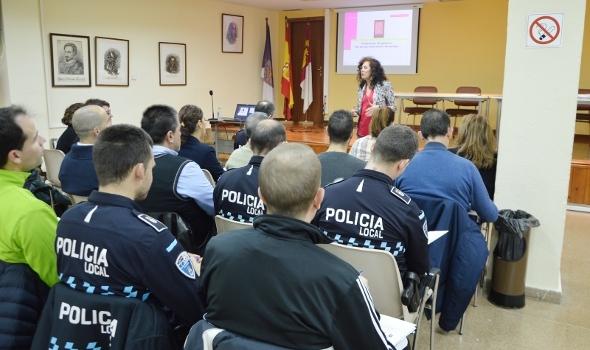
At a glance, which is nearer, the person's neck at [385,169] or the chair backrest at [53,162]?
the person's neck at [385,169]

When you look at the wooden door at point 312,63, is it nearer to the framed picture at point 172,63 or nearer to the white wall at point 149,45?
the white wall at point 149,45

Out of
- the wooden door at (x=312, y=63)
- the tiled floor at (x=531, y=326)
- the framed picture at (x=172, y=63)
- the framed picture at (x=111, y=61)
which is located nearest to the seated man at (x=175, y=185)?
the tiled floor at (x=531, y=326)

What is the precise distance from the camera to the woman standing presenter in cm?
554

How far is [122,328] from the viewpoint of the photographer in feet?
4.62

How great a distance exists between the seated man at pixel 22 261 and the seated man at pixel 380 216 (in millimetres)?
1056

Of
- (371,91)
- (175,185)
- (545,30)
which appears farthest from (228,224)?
(371,91)

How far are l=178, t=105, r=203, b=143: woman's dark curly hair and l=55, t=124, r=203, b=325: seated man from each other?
198 cm

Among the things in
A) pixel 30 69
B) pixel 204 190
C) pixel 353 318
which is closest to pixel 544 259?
pixel 204 190

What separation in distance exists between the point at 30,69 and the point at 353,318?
Result: 22.5ft

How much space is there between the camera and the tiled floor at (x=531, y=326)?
284 cm

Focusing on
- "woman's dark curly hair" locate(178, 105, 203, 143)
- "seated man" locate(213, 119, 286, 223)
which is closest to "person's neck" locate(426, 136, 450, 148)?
"seated man" locate(213, 119, 286, 223)

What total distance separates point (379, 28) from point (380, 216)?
8561 millimetres

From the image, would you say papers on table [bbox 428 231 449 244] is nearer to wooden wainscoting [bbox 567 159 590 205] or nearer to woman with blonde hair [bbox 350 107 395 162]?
woman with blonde hair [bbox 350 107 395 162]

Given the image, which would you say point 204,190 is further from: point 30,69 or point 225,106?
point 225,106
